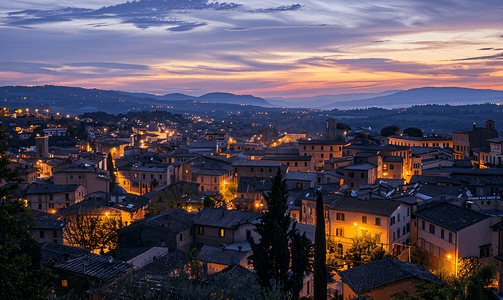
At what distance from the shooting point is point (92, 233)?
109ft

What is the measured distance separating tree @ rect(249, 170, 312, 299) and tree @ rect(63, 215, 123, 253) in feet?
57.7

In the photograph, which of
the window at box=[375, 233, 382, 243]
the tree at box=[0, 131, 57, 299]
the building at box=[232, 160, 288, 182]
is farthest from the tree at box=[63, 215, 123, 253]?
the building at box=[232, 160, 288, 182]

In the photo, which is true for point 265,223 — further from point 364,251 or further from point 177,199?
point 177,199

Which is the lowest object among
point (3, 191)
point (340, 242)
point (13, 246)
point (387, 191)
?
point (340, 242)

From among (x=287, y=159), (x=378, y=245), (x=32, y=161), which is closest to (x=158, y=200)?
(x=287, y=159)


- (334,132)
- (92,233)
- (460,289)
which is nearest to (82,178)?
(92,233)

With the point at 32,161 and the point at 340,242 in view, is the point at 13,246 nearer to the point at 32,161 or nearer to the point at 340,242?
the point at 340,242

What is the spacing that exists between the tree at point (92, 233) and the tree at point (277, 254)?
57.7ft

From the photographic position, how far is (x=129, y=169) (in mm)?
60906

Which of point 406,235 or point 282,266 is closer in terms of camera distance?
point 282,266

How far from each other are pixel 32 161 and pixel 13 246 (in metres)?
68.6

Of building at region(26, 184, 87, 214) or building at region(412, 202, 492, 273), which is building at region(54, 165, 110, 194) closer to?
building at region(26, 184, 87, 214)

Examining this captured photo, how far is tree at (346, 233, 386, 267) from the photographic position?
28.8 m

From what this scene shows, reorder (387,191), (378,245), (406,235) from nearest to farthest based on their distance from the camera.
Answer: (378,245)
(406,235)
(387,191)
